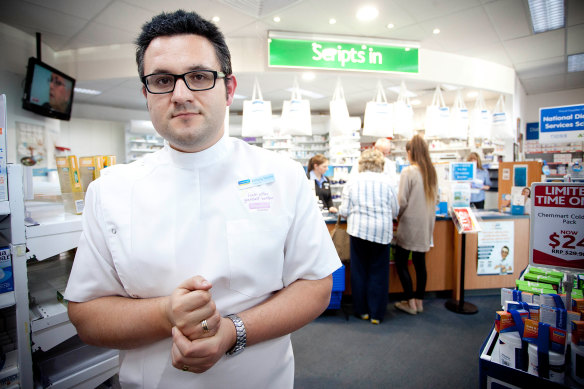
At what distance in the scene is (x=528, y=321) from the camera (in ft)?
3.56

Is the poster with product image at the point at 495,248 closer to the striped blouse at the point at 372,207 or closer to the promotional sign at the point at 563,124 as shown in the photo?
the promotional sign at the point at 563,124

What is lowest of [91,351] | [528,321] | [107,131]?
[91,351]

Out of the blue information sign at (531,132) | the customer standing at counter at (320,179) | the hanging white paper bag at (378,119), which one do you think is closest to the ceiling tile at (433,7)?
the hanging white paper bag at (378,119)

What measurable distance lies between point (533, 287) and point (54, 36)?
6097 mm

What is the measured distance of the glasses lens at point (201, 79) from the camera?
2.72ft

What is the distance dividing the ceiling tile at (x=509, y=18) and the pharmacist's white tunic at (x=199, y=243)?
4.30 metres

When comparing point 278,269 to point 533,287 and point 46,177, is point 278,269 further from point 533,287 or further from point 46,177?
point 46,177

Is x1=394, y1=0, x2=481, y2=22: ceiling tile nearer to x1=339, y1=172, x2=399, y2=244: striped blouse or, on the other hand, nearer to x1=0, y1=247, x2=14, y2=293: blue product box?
x1=339, y1=172, x2=399, y2=244: striped blouse

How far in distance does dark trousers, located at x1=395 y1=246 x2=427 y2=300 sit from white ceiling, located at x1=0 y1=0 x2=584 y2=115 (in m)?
2.63

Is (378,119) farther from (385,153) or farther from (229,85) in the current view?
(229,85)

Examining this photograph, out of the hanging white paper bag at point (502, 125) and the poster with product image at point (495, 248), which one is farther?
the hanging white paper bag at point (502, 125)

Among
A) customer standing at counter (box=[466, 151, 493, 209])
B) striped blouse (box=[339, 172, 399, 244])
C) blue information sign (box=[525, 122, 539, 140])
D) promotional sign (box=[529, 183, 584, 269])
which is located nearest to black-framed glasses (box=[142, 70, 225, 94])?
promotional sign (box=[529, 183, 584, 269])

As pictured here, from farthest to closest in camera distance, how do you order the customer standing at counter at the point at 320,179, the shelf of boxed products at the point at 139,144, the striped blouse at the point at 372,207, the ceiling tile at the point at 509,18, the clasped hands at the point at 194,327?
the shelf of boxed products at the point at 139,144 < the customer standing at counter at the point at 320,179 < the ceiling tile at the point at 509,18 < the striped blouse at the point at 372,207 < the clasped hands at the point at 194,327

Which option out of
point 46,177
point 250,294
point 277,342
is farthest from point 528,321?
point 46,177
